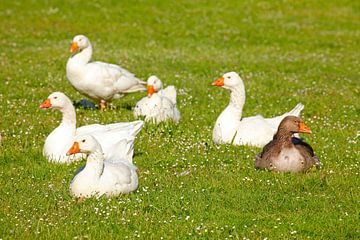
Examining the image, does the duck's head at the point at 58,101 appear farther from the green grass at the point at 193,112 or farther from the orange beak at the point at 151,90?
the orange beak at the point at 151,90

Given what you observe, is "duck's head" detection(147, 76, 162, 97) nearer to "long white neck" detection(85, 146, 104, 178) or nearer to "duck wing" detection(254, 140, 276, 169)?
"duck wing" detection(254, 140, 276, 169)

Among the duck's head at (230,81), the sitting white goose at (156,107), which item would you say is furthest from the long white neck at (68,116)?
the duck's head at (230,81)

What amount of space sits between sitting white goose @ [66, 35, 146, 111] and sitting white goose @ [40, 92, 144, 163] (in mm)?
3511

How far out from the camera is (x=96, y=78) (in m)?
14.9

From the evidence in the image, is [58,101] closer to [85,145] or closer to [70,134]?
[70,134]

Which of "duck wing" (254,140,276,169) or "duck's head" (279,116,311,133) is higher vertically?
"duck's head" (279,116,311,133)

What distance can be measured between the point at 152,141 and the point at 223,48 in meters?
13.6

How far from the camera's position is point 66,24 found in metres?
28.6

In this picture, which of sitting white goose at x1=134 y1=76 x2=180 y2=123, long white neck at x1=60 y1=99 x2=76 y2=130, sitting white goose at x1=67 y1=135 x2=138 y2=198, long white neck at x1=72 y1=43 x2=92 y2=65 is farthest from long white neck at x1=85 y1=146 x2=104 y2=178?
long white neck at x1=72 y1=43 x2=92 y2=65

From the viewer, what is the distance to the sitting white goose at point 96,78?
48.9 feet

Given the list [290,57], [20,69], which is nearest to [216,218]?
[20,69]

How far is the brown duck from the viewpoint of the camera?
400 inches

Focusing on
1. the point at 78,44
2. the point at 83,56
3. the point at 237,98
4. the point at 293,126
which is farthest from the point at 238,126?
the point at 78,44

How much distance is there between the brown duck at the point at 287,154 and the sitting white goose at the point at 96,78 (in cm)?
536
